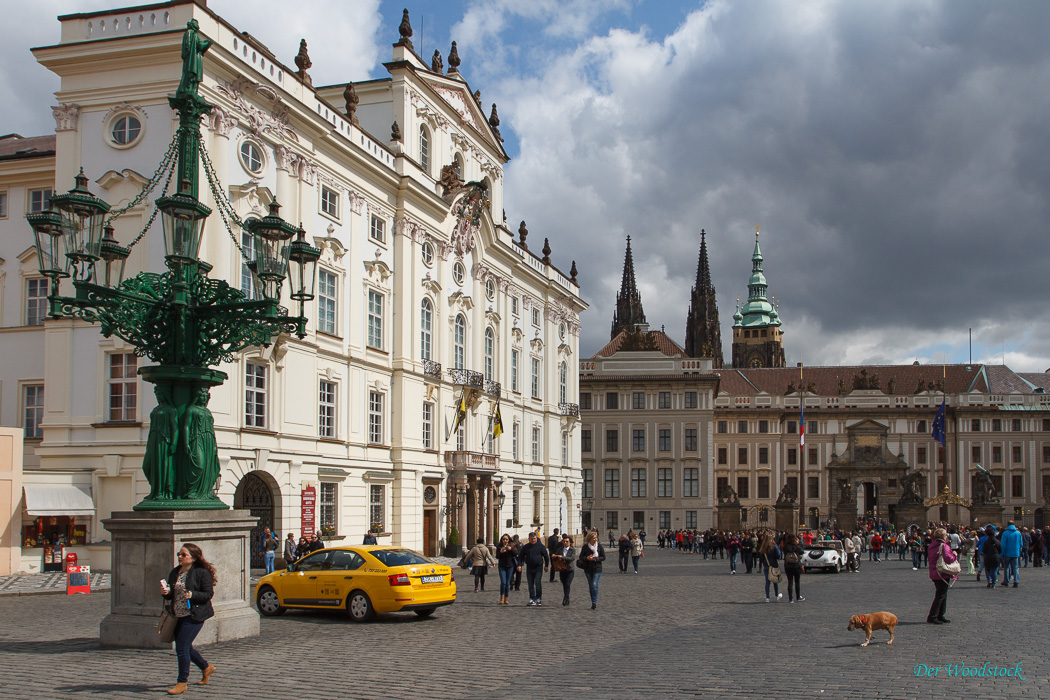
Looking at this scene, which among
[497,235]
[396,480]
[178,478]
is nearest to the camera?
[178,478]

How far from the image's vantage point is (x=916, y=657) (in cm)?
1345

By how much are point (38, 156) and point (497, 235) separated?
22533mm

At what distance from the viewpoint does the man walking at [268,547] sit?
28766 mm

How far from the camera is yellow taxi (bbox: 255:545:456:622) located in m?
19.1

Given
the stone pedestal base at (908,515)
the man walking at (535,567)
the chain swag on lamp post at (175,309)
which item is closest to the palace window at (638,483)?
the stone pedestal base at (908,515)

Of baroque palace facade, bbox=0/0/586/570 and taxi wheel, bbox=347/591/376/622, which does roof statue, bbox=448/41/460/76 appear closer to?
baroque palace facade, bbox=0/0/586/570

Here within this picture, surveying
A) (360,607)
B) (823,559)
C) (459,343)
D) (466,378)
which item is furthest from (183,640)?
(459,343)

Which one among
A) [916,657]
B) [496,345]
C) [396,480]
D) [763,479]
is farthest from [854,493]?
[916,657]

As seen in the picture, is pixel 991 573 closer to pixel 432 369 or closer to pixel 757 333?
pixel 432 369

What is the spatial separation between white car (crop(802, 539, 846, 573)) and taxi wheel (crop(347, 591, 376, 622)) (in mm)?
21380

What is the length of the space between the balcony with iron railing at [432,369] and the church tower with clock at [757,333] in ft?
415

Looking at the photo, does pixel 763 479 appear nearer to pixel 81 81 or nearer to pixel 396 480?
pixel 396 480

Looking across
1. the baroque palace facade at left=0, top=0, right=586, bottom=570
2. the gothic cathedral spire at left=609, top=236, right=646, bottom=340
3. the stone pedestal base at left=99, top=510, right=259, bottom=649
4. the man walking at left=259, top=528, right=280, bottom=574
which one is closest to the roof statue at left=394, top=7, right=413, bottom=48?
the baroque palace facade at left=0, top=0, right=586, bottom=570

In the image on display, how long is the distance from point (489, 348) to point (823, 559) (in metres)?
20.7
